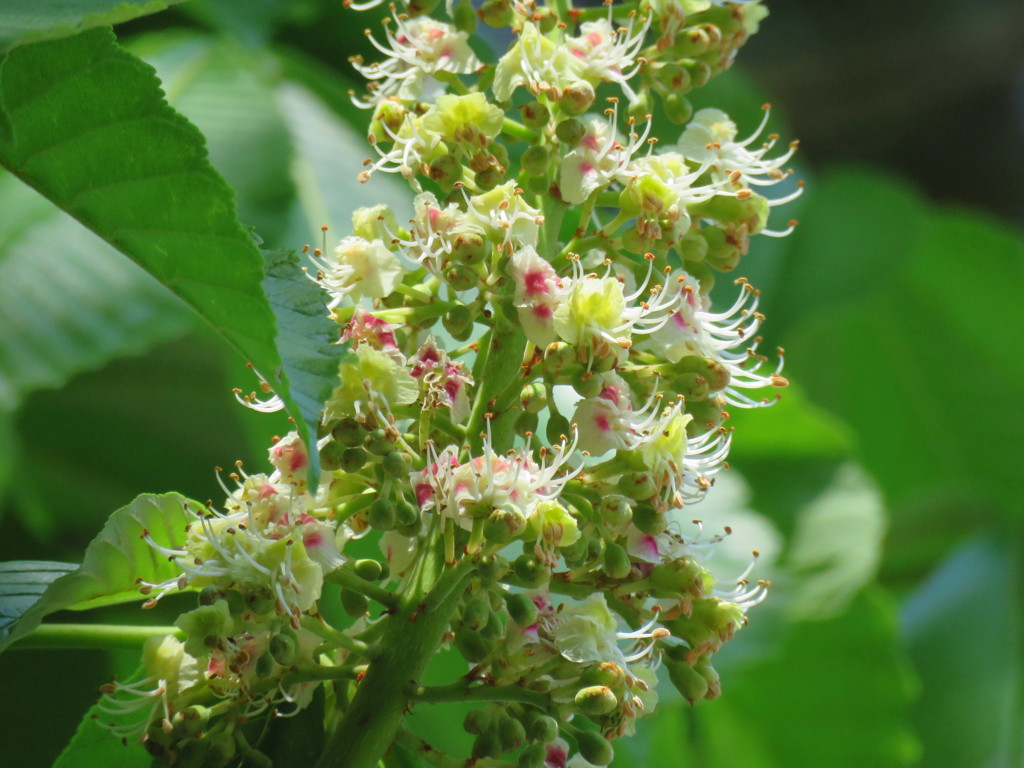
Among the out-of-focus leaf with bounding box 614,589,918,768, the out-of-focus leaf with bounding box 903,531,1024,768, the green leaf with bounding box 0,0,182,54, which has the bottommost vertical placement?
the out-of-focus leaf with bounding box 903,531,1024,768

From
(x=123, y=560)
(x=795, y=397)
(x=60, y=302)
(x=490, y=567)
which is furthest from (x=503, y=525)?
(x=795, y=397)

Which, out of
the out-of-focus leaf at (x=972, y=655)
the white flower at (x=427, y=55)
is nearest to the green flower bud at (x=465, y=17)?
the white flower at (x=427, y=55)

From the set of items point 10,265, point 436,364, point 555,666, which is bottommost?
point 10,265

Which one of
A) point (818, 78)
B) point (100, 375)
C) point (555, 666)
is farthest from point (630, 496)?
point (818, 78)

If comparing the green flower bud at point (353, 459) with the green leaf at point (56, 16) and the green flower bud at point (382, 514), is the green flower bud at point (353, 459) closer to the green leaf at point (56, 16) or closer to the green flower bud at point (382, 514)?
the green flower bud at point (382, 514)

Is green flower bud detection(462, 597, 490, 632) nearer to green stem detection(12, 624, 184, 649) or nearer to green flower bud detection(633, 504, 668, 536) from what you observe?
green flower bud detection(633, 504, 668, 536)

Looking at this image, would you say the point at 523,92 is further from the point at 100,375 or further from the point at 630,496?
the point at 100,375

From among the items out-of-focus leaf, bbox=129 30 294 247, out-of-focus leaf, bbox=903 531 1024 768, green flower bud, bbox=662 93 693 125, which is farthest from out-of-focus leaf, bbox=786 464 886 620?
green flower bud, bbox=662 93 693 125
